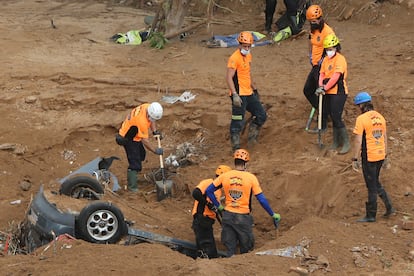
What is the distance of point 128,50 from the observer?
18.2 m

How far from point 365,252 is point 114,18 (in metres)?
15.3

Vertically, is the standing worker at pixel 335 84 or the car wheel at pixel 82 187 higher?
the standing worker at pixel 335 84

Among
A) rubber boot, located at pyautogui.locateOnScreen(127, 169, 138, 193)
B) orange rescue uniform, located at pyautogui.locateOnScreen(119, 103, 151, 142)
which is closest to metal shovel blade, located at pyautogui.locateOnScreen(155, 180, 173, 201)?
rubber boot, located at pyautogui.locateOnScreen(127, 169, 138, 193)

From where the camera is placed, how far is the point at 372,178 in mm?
9680

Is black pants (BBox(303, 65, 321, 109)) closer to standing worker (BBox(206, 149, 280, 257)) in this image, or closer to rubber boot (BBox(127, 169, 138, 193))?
standing worker (BBox(206, 149, 280, 257))

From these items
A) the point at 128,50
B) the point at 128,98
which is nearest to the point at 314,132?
the point at 128,98

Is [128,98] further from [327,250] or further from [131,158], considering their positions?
[327,250]

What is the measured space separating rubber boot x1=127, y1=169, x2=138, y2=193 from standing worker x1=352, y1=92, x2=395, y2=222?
4182 millimetres

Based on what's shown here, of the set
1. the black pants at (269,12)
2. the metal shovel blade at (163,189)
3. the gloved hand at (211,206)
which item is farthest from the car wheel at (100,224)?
the black pants at (269,12)

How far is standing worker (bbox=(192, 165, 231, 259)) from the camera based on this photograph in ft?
32.5

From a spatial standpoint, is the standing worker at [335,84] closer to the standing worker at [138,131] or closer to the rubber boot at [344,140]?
the rubber boot at [344,140]

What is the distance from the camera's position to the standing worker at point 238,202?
376 inches

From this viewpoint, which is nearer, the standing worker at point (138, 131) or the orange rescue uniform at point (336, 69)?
the orange rescue uniform at point (336, 69)

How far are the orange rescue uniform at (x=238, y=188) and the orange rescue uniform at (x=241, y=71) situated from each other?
3175mm
